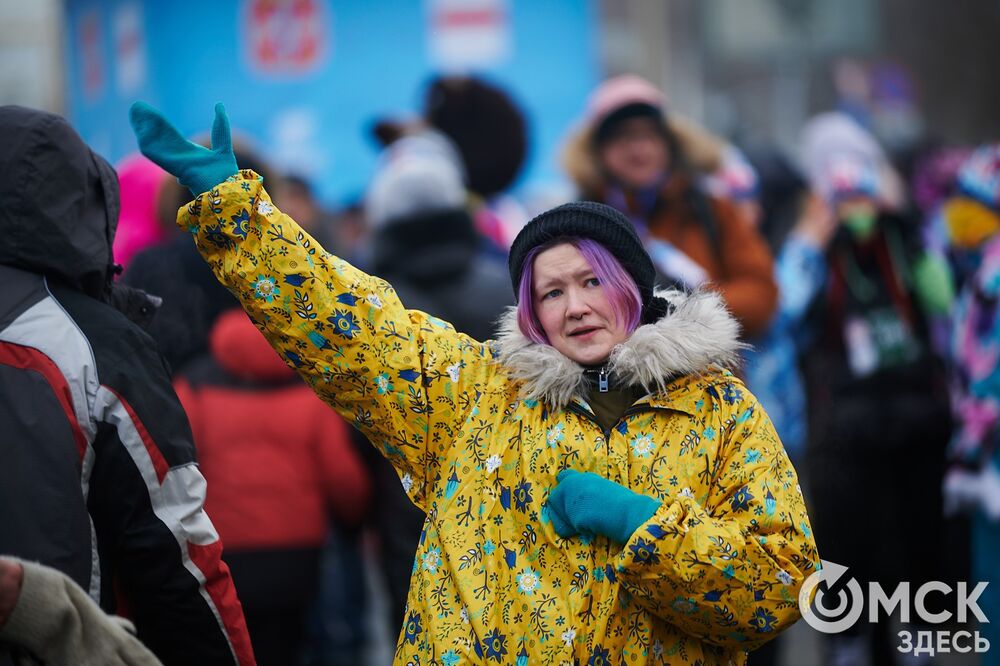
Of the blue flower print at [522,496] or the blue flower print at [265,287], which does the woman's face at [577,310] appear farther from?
the blue flower print at [265,287]

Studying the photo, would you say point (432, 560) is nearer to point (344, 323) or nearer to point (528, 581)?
point (528, 581)

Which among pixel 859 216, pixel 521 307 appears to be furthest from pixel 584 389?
pixel 859 216

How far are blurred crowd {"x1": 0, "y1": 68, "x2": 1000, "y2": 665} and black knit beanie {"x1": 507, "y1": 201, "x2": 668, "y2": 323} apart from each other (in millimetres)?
1330

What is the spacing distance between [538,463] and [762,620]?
60cm

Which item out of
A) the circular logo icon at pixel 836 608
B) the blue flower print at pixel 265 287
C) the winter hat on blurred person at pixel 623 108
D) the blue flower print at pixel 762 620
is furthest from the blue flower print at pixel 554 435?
the winter hat on blurred person at pixel 623 108

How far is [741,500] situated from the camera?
299cm

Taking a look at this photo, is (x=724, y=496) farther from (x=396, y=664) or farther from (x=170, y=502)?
(x=170, y=502)

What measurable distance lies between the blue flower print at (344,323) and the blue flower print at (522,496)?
0.52m

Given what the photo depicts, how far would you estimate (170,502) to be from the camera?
120 inches

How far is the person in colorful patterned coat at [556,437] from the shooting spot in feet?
9.62

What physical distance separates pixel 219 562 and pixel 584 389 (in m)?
0.94

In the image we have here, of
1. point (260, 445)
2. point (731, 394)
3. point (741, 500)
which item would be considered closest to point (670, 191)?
point (260, 445)

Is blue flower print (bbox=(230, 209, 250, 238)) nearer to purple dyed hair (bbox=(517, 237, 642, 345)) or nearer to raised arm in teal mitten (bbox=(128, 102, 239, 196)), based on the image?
raised arm in teal mitten (bbox=(128, 102, 239, 196))

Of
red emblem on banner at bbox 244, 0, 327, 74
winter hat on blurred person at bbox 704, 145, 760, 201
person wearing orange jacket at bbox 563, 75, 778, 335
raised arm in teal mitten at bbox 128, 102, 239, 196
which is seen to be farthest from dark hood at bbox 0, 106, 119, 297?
red emblem on banner at bbox 244, 0, 327, 74
